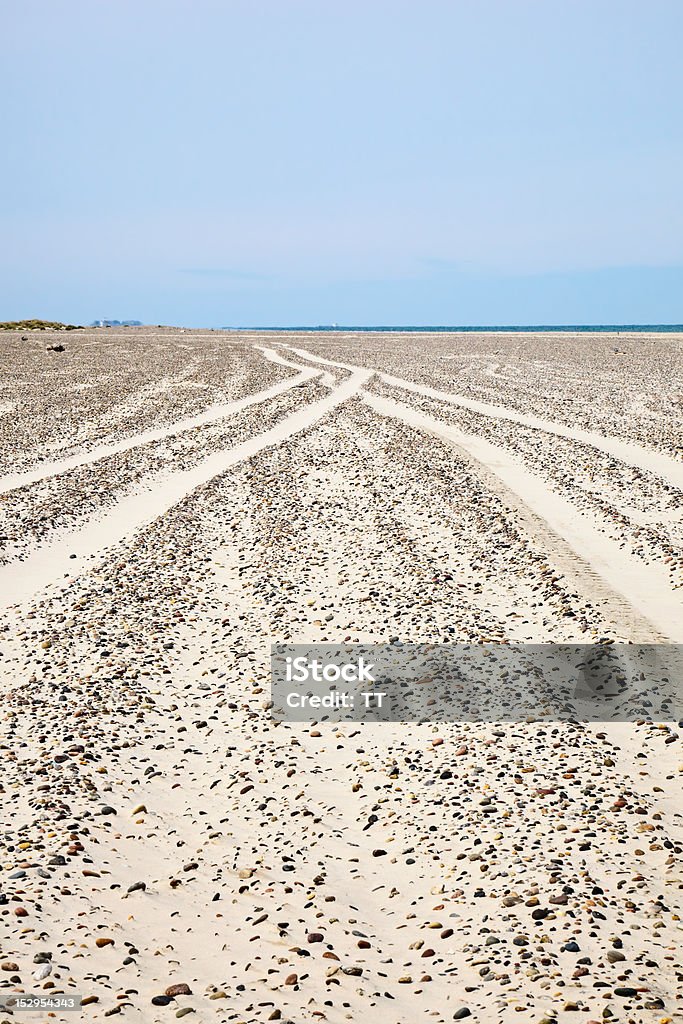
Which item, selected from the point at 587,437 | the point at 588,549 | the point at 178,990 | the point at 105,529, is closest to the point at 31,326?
the point at 587,437

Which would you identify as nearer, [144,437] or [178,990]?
[178,990]

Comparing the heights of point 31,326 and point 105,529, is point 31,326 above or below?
above

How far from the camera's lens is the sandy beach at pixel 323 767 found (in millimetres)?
4465

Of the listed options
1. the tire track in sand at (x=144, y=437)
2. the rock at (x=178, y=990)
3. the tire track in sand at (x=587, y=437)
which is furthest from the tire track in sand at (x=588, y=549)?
the tire track in sand at (x=144, y=437)

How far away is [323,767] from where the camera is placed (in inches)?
258

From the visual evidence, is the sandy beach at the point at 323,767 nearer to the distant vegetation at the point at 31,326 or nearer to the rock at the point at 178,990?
the rock at the point at 178,990

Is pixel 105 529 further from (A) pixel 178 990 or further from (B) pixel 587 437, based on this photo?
(B) pixel 587 437

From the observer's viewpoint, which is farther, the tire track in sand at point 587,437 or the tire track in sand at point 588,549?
the tire track in sand at point 587,437

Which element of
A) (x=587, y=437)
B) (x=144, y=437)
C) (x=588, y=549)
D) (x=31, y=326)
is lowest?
(x=588, y=549)

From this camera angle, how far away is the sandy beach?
4.46m

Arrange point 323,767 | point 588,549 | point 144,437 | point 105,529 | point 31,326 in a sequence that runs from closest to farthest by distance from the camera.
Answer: point 323,767, point 588,549, point 105,529, point 144,437, point 31,326

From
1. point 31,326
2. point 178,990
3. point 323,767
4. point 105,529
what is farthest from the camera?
point 31,326

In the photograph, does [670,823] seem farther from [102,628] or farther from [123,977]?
[102,628]

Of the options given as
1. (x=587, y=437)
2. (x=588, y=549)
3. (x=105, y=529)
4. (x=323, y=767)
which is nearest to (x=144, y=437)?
(x=105, y=529)
